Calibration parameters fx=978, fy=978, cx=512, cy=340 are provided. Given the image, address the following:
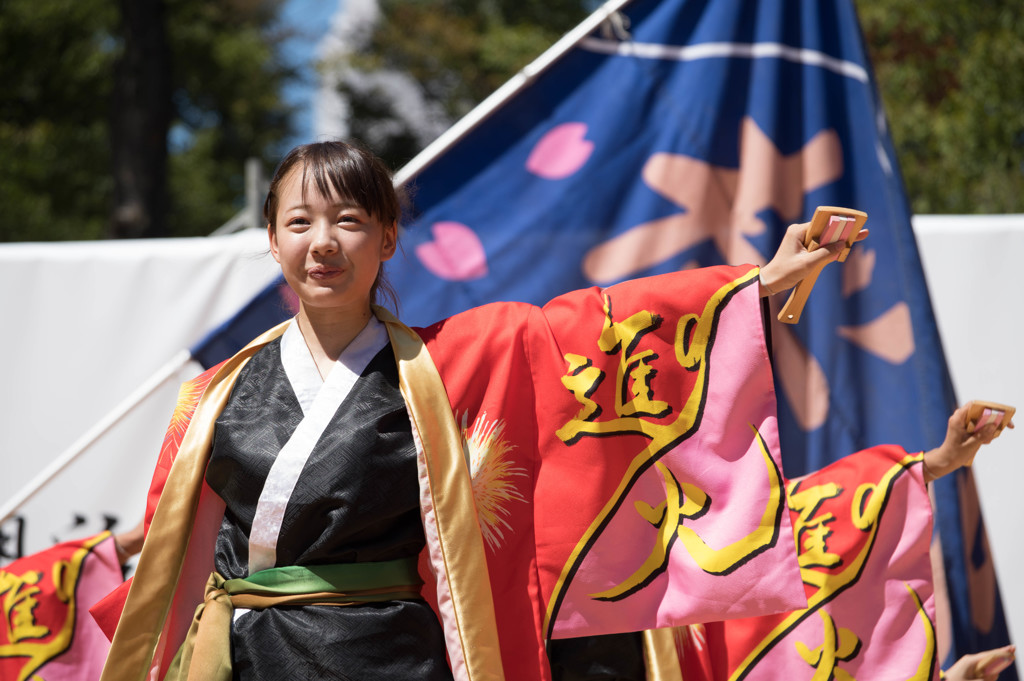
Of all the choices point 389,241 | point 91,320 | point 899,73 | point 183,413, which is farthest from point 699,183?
point 899,73

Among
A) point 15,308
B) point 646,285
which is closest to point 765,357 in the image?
point 646,285

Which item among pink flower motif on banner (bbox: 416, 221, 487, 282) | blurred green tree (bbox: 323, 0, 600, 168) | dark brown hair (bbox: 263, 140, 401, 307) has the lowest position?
dark brown hair (bbox: 263, 140, 401, 307)

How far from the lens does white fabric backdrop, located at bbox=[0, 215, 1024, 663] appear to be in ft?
9.18

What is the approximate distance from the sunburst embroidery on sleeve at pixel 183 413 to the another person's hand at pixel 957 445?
1.36 m

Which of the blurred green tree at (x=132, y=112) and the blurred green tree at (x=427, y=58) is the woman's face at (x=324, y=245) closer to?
the blurred green tree at (x=132, y=112)

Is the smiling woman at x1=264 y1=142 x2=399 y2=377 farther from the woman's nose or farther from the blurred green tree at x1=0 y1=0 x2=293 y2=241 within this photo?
the blurred green tree at x1=0 y1=0 x2=293 y2=241

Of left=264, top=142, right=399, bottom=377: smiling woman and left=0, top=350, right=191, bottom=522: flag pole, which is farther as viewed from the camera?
left=0, top=350, right=191, bottom=522: flag pole

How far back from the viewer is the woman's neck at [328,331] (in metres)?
1.52

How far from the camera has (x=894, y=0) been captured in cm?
755

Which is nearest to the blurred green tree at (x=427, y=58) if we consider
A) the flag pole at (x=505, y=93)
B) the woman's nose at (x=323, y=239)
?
the flag pole at (x=505, y=93)

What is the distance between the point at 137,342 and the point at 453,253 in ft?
4.33

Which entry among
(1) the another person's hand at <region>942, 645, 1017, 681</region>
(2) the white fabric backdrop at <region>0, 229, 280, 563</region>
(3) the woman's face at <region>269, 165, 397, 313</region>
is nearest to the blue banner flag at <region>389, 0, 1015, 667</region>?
(1) the another person's hand at <region>942, 645, 1017, 681</region>

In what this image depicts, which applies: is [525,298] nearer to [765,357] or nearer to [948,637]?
[765,357]

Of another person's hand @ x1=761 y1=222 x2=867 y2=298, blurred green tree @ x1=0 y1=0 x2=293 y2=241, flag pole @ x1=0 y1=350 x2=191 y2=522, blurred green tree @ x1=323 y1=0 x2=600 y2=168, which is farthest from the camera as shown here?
blurred green tree @ x1=323 y1=0 x2=600 y2=168
